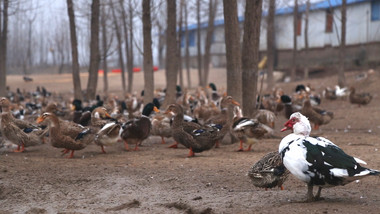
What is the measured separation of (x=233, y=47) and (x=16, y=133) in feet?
19.1

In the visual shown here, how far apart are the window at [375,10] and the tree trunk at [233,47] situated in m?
28.9

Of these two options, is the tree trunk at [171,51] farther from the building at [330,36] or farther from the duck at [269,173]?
the building at [330,36]

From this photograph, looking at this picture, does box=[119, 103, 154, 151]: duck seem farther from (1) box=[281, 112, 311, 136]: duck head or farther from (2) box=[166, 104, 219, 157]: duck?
(1) box=[281, 112, 311, 136]: duck head

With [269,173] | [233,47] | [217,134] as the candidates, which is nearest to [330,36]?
[233,47]

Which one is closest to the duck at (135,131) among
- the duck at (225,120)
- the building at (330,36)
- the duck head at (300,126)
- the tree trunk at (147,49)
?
the duck at (225,120)

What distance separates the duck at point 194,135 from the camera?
10.8 meters

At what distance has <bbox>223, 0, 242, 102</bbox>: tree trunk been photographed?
12.6 meters

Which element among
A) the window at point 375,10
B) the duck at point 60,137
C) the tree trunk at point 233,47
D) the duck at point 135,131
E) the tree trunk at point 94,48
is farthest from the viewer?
the window at point 375,10

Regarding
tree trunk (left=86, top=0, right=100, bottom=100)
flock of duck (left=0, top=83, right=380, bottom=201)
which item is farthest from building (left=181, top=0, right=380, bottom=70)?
flock of duck (left=0, top=83, right=380, bottom=201)

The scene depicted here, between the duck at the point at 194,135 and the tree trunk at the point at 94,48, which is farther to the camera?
the tree trunk at the point at 94,48

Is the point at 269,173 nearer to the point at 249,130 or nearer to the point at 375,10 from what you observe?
the point at 249,130

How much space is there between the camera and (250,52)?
13.0 meters

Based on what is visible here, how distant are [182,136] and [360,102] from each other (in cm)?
1425

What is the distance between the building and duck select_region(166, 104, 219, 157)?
2395cm
